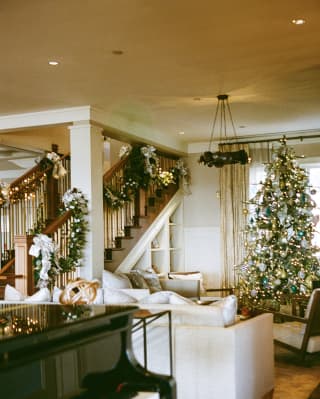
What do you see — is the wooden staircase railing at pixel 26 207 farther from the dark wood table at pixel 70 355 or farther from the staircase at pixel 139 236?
the dark wood table at pixel 70 355

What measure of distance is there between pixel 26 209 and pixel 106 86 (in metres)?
3.99

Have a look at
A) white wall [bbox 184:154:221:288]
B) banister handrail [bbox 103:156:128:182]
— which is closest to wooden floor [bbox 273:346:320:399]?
banister handrail [bbox 103:156:128:182]

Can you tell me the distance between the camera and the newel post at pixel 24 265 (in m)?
7.32

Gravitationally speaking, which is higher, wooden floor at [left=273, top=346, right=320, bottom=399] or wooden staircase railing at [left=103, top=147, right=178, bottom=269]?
wooden staircase railing at [left=103, top=147, right=178, bottom=269]

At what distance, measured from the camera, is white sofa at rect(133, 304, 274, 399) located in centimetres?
471

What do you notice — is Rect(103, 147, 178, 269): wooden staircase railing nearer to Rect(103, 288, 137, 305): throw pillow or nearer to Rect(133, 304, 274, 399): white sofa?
Rect(103, 288, 137, 305): throw pillow

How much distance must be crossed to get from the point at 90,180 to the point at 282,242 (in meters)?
2.96

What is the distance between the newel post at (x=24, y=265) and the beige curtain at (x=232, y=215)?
191 inches

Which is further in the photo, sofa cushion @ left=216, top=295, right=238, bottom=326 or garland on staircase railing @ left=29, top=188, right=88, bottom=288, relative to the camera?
garland on staircase railing @ left=29, top=188, right=88, bottom=288

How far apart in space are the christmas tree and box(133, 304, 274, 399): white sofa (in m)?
3.53

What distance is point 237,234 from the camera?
11.2 meters

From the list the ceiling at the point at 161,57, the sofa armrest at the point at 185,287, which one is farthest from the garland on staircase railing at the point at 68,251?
the sofa armrest at the point at 185,287

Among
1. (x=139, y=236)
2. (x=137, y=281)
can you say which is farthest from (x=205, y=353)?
(x=139, y=236)

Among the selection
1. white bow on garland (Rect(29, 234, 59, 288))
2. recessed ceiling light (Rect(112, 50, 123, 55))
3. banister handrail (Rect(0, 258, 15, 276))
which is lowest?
banister handrail (Rect(0, 258, 15, 276))
